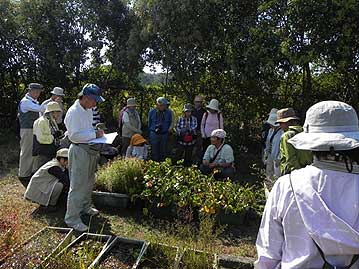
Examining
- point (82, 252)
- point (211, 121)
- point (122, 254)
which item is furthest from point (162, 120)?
point (82, 252)

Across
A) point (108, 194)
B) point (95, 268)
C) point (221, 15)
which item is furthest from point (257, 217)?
point (221, 15)

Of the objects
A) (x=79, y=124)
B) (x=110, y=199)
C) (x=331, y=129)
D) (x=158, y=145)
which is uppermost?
(x=331, y=129)

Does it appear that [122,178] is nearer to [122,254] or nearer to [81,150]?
[81,150]

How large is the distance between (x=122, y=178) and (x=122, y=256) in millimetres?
1870

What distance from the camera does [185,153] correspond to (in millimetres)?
8500

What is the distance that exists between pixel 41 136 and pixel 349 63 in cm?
610

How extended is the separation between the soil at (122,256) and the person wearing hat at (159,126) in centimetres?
410

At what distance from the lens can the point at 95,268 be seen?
3551mm

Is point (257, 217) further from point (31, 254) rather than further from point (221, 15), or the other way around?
point (221, 15)

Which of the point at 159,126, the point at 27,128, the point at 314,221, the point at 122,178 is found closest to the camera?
the point at 314,221

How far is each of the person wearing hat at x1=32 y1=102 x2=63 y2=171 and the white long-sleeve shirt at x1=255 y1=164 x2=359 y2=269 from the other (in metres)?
5.12

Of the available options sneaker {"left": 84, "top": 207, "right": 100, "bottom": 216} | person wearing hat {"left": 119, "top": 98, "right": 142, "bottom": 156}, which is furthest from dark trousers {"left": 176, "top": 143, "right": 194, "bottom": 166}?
sneaker {"left": 84, "top": 207, "right": 100, "bottom": 216}

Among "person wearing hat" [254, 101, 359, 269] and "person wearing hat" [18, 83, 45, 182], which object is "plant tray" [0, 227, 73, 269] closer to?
"person wearing hat" [254, 101, 359, 269]

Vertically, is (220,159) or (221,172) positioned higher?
(220,159)
